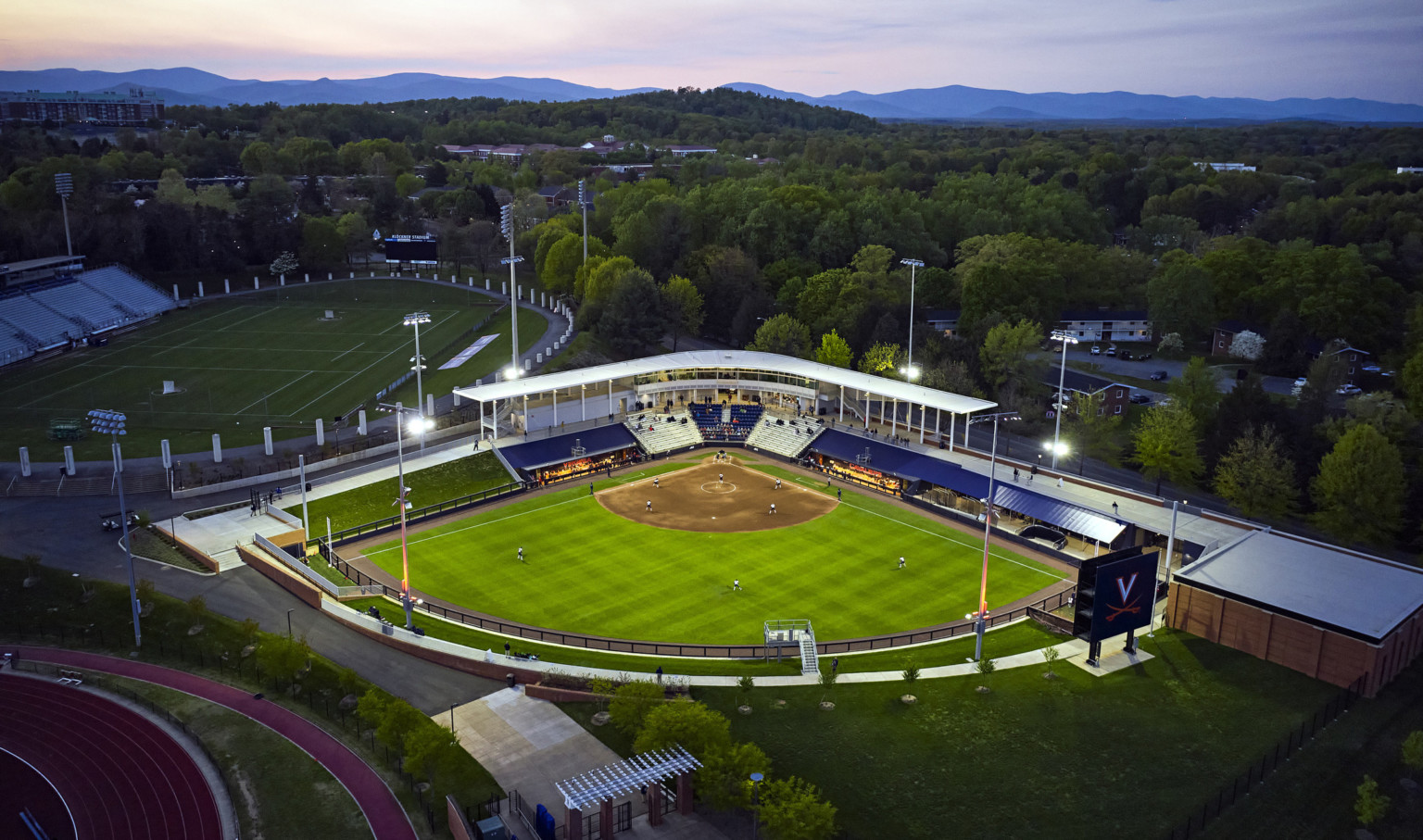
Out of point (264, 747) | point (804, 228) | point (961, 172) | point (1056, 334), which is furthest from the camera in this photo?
point (961, 172)

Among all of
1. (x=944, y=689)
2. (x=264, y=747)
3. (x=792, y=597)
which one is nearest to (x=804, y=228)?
(x=792, y=597)

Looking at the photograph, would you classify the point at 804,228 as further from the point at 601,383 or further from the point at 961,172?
the point at 961,172

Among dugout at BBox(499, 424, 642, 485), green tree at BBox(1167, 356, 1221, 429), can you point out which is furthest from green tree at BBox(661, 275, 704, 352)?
green tree at BBox(1167, 356, 1221, 429)

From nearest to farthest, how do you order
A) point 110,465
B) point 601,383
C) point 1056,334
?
1. point 1056,334
2. point 110,465
3. point 601,383

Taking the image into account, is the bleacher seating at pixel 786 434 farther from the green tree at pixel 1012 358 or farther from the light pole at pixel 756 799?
the light pole at pixel 756 799

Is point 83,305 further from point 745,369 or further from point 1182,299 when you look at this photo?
point 1182,299
